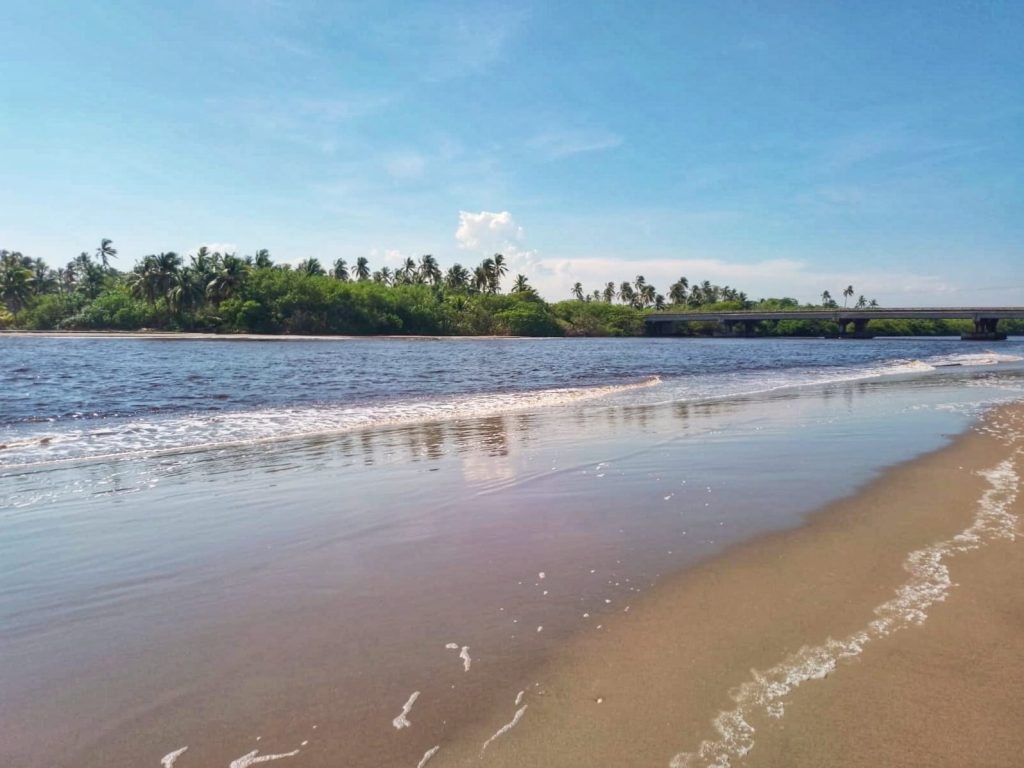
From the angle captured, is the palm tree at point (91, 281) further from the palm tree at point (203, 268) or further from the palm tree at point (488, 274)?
the palm tree at point (488, 274)

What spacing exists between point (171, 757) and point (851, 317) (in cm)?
14163

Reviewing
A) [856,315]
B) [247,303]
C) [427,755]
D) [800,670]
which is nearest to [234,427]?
[427,755]

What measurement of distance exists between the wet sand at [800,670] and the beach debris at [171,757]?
108 centimetres

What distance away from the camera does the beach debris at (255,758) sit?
97.8 inches

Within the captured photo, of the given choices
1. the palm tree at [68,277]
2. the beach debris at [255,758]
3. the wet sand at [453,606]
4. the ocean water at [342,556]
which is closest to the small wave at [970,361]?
the ocean water at [342,556]

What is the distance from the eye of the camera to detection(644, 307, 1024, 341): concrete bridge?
10888 cm

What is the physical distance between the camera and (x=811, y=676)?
297 centimetres

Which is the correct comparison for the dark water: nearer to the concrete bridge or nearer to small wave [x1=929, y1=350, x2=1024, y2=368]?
small wave [x1=929, y1=350, x2=1024, y2=368]

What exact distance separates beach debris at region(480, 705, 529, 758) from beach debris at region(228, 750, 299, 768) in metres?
0.77

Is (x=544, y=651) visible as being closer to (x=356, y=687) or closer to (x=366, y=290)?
(x=356, y=687)

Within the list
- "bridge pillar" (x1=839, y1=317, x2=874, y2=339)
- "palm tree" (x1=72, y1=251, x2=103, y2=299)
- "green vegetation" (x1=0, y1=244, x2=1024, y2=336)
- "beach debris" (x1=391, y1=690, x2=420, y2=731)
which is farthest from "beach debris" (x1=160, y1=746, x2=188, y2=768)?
"bridge pillar" (x1=839, y1=317, x2=874, y2=339)

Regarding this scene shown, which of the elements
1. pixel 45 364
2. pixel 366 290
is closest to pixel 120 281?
pixel 366 290

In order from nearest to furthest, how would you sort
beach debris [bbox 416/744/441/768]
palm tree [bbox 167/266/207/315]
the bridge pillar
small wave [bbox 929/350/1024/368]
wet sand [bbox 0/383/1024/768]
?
beach debris [bbox 416/744/441/768] < wet sand [bbox 0/383/1024/768] < small wave [bbox 929/350/1024/368] < palm tree [bbox 167/266/207/315] < the bridge pillar

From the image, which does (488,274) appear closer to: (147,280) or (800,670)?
(147,280)
